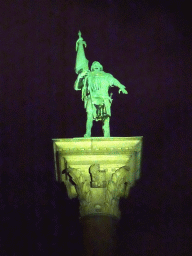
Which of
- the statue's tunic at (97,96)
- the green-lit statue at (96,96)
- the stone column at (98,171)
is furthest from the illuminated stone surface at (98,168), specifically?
the statue's tunic at (97,96)

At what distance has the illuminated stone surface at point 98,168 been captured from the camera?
42.5 feet

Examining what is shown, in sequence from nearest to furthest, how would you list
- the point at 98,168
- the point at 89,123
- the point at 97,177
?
the point at 97,177, the point at 98,168, the point at 89,123

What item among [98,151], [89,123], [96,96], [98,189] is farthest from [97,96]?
[98,189]

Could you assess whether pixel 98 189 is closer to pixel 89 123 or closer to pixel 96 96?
pixel 89 123

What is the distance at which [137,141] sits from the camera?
520 inches

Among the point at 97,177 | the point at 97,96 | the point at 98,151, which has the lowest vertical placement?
the point at 97,177

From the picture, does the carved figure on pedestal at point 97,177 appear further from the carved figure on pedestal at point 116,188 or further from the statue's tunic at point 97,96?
the statue's tunic at point 97,96

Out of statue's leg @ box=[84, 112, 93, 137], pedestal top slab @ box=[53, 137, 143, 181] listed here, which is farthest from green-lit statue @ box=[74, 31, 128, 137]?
pedestal top slab @ box=[53, 137, 143, 181]

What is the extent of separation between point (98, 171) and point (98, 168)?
9 centimetres

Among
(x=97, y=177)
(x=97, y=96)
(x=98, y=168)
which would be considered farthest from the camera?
(x=97, y=96)

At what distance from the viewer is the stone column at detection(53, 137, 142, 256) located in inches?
506

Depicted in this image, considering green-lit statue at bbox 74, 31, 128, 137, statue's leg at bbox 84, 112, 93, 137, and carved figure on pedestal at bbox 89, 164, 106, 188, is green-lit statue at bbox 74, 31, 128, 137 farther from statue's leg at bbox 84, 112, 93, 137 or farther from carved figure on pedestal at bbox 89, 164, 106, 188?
carved figure on pedestal at bbox 89, 164, 106, 188

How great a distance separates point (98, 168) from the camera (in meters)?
13.1

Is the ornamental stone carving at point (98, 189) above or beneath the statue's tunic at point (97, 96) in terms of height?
beneath
